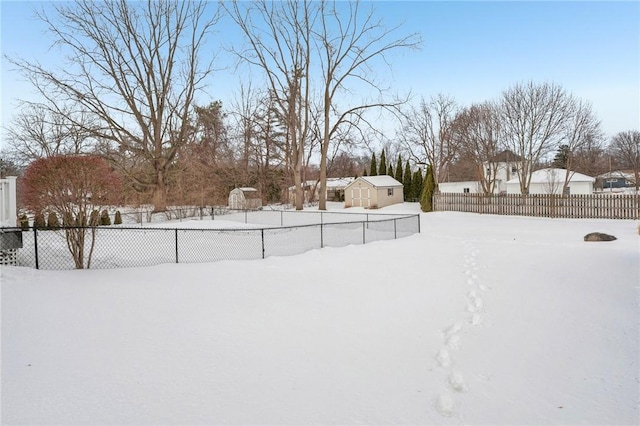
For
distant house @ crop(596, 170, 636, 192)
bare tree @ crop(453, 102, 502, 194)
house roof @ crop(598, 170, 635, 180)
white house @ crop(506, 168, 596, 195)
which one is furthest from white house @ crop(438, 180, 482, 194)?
house roof @ crop(598, 170, 635, 180)

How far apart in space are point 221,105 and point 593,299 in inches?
1849

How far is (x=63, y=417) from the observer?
280 centimetres

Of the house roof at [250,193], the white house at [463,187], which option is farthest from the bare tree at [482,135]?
the house roof at [250,193]

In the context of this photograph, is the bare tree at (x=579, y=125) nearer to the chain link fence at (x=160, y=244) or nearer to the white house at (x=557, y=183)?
the white house at (x=557, y=183)

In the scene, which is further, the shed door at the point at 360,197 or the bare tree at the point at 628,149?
the bare tree at the point at 628,149

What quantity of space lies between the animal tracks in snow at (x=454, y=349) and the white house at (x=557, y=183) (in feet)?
106

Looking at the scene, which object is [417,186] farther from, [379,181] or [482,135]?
[482,135]

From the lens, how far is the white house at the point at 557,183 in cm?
3528

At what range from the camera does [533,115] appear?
2806 centimetres

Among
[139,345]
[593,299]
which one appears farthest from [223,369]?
[593,299]

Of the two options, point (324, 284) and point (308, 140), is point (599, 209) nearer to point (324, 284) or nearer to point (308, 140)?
point (324, 284)

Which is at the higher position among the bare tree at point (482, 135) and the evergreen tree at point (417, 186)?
the bare tree at point (482, 135)

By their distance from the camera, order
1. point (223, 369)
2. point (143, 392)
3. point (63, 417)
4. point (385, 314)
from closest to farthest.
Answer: point (63, 417) → point (143, 392) → point (223, 369) → point (385, 314)

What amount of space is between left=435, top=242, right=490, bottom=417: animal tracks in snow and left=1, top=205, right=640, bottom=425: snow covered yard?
16 millimetres
